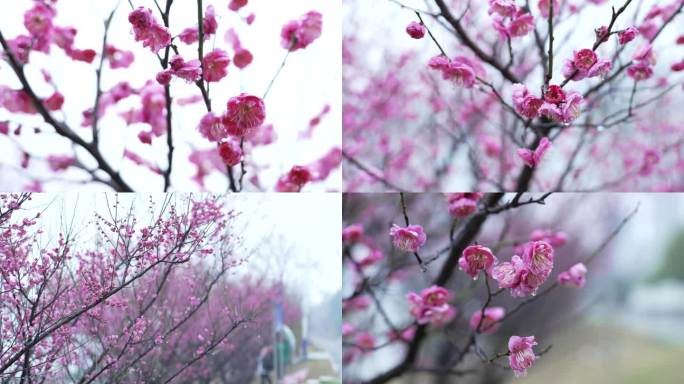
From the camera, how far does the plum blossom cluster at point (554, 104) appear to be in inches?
38.1

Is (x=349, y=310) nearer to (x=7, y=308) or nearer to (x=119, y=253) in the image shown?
(x=119, y=253)

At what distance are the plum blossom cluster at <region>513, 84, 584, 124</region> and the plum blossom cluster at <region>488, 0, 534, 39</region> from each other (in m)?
0.22

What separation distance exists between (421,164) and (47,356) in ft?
4.63

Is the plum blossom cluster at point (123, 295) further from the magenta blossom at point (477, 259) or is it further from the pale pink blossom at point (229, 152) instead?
the magenta blossom at point (477, 259)

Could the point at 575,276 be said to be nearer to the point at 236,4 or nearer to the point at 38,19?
the point at 236,4

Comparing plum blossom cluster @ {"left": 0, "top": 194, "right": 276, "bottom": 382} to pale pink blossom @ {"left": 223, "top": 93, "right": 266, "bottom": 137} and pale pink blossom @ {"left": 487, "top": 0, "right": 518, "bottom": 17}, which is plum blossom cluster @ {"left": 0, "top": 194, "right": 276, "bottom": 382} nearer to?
pale pink blossom @ {"left": 223, "top": 93, "right": 266, "bottom": 137}

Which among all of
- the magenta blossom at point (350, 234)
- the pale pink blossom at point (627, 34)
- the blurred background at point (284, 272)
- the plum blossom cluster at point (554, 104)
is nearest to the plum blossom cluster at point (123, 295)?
the blurred background at point (284, 272)

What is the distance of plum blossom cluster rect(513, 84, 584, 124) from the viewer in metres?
0.97

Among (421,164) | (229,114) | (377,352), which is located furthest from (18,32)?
(421,164)

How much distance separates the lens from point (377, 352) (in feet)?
5.64

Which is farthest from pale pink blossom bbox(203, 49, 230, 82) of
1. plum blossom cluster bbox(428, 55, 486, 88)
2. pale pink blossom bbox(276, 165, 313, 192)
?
plum blossom cluster bbox(428, 55, 486, 88)

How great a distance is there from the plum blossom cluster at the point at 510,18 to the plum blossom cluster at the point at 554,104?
0.71 feet

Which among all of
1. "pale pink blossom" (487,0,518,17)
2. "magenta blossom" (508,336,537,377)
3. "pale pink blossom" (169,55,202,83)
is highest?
"pale pink blossom" (487,0,518,17)

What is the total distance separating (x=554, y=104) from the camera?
3.21ft
